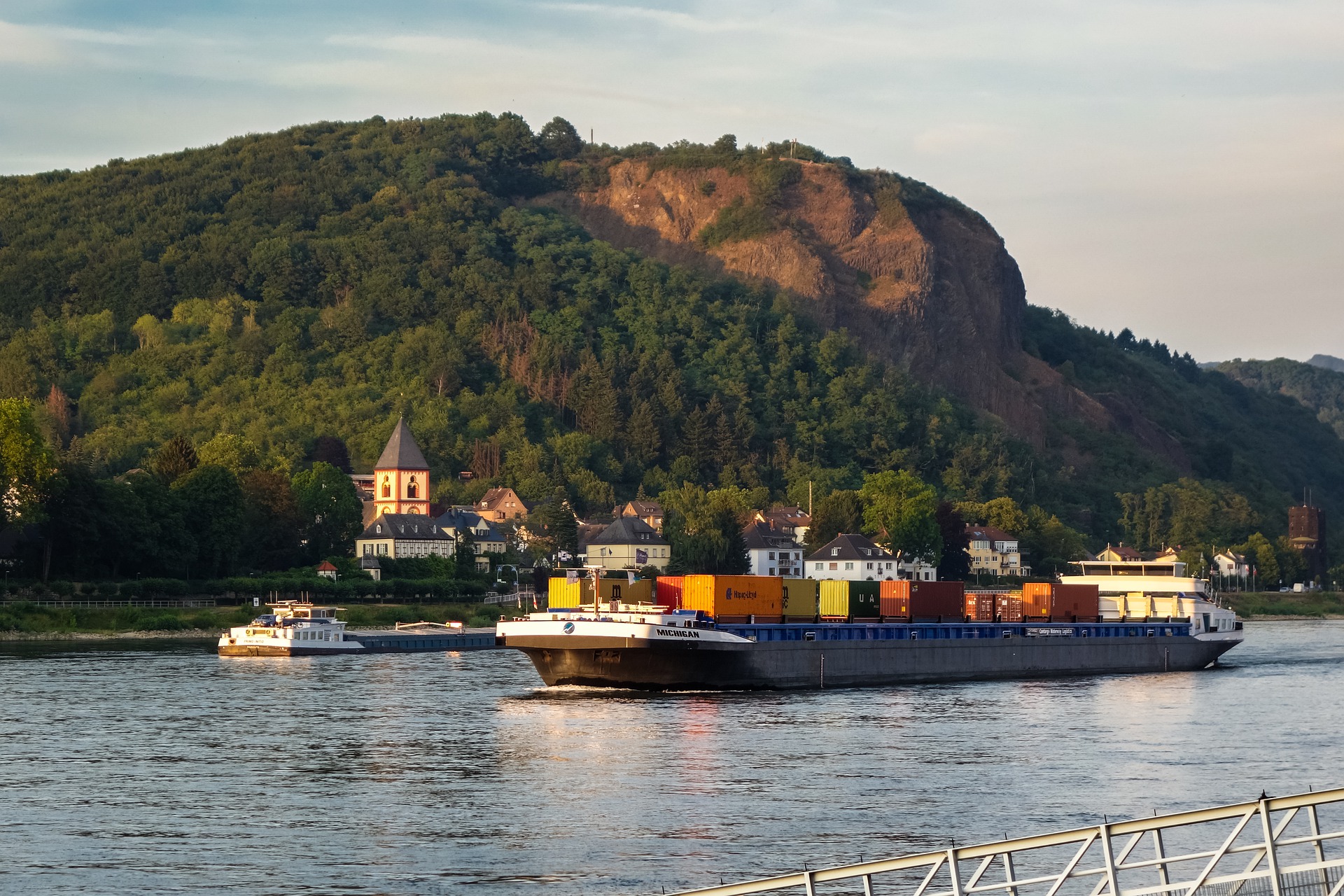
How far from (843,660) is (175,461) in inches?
3190

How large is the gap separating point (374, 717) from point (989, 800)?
25792 millimetres

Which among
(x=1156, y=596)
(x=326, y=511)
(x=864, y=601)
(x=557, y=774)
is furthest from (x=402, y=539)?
(x=557, y=774)

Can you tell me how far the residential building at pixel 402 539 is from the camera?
177875mm

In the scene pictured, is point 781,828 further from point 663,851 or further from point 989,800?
point 989,800

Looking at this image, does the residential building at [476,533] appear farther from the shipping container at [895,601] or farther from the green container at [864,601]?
the green container at [864,601]

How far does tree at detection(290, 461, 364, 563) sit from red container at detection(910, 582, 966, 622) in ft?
231

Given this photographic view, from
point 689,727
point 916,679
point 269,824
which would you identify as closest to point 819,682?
point 916,679

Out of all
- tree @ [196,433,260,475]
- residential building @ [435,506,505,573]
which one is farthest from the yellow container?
tree @ [196,433,260,475]

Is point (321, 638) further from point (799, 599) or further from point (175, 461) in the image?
point (175, 461)

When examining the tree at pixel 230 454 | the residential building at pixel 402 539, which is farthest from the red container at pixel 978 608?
the tree at pixel 230 454

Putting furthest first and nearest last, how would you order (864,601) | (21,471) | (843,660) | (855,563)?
(855,563)
(21,471)
(864,601)
(843,660)

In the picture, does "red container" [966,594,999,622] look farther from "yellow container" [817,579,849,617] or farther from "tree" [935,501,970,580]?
"tree" [935,501,970,580]

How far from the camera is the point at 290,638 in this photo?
97.2m

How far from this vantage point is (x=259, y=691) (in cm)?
7169
